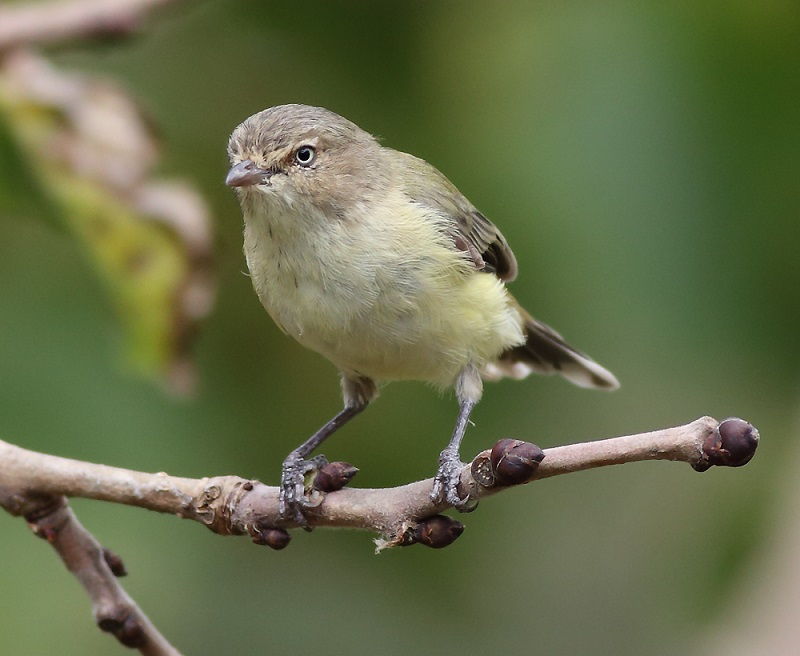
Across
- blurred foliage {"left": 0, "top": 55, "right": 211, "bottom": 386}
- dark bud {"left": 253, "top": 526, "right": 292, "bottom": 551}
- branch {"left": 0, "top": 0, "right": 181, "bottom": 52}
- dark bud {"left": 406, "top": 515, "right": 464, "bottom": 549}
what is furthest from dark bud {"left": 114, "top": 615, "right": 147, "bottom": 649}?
branch {"left": 0, "top": 0, "right": 181, "bottom": 52}

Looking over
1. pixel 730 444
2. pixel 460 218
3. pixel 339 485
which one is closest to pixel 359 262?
pixel 460 218

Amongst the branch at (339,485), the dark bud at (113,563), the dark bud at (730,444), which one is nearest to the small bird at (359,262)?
the branch at (339,485)

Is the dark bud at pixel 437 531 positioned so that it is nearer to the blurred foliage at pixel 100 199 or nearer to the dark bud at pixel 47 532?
the dark bud at pixel 47 532

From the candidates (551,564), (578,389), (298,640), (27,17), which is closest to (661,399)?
(578,389)

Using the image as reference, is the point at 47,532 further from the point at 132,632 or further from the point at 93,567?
the point at 132,632

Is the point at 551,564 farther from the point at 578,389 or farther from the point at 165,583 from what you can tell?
the point at 165,583

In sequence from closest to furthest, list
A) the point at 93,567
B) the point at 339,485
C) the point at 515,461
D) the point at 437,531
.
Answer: the point at 515,461 < the point at 437,531 < the point at 93,567 < the point at 339,485
